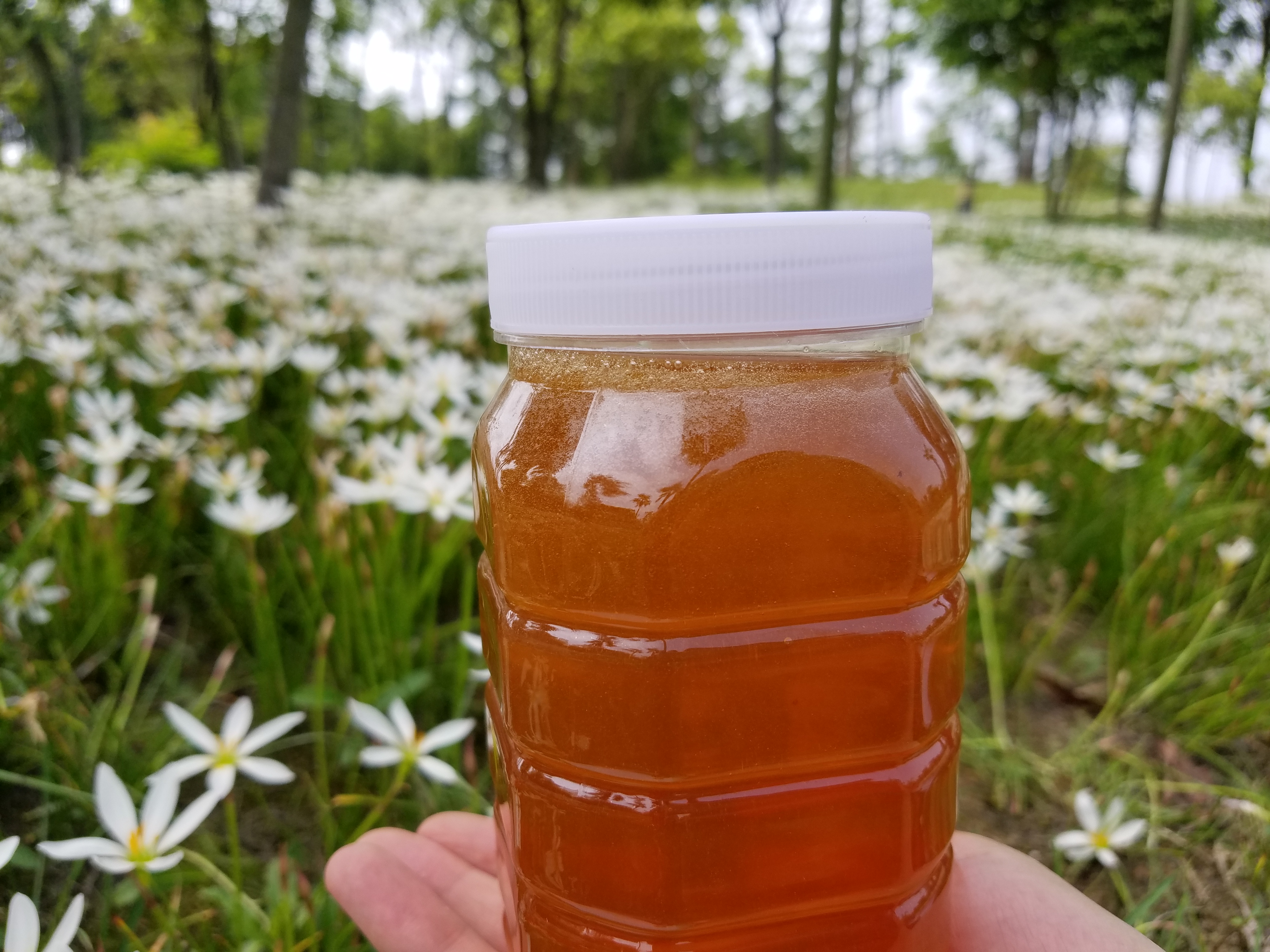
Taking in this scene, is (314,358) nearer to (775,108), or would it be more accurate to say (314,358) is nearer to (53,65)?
(53,65)

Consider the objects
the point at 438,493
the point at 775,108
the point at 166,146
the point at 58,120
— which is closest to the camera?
the point at 438,493

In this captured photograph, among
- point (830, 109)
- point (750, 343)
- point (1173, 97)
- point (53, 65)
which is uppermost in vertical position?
point (1173, 97)

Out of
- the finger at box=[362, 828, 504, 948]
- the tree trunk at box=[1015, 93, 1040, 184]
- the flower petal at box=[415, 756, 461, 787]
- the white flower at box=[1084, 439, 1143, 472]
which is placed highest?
the tree trunk at box=[1015, 93, 1040, 184]

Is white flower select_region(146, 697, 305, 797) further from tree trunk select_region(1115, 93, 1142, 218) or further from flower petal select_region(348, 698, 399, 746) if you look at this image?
tree trunk select_region(1115, 93, 1142, 218)

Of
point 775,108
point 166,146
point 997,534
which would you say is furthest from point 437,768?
point 166,146

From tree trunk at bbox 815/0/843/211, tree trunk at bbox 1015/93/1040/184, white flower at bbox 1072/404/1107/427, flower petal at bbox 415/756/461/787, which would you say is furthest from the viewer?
tree trunk at bbox 1015/93/1040/184

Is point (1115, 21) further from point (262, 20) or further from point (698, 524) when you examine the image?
point (698, 524)

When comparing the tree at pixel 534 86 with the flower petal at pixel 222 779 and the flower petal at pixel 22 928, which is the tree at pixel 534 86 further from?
the flower petal at pixel 22 928

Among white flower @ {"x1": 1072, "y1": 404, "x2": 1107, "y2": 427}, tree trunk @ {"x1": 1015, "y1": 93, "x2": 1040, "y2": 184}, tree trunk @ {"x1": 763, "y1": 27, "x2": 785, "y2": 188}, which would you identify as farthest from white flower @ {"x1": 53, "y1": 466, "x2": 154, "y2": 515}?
tree trunk @ {"x1": 1015, "y1": 93, "x2": 1040, "y2": 184}

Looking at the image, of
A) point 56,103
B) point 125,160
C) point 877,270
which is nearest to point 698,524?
point 877,270
